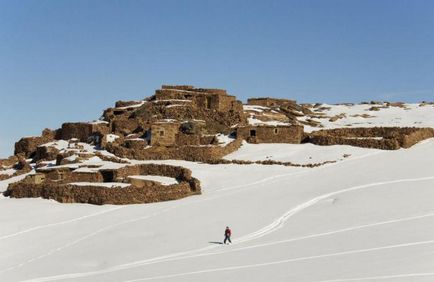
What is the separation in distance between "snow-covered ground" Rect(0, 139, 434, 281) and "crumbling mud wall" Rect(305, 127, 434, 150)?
2.78m

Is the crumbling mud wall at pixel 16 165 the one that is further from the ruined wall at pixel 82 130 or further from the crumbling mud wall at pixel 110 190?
the crumbling mud wall at pixel 110 190

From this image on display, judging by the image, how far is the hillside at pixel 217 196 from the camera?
14133 mm

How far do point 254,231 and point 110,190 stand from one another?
762 centimetres

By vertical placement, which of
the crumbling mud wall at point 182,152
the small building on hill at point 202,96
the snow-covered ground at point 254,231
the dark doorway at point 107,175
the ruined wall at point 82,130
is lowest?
the snow-covered ground at point 254,231

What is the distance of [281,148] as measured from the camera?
31.2 m

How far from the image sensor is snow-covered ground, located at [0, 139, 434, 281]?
43.8 ft

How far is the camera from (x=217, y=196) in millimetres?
22406

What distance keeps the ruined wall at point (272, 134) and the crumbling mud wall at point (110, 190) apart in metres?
7.56

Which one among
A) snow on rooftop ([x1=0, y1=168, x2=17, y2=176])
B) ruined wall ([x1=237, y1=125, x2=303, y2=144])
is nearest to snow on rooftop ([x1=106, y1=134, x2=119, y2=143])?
snow on rooftop ([x1=0, y1=168, x2=17, y2=176])

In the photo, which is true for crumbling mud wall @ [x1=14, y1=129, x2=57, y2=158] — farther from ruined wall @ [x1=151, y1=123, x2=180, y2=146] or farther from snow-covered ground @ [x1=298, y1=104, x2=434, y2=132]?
snow-covered ground @ [x1=298, y1=104, x2=434, y2=132]

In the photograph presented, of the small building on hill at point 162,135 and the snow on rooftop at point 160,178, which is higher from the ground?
the small building on hill at point 162,135

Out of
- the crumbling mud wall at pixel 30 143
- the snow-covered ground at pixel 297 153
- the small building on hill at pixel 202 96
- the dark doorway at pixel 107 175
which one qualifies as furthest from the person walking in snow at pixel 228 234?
the crumbling mud wall at pixel 30 143

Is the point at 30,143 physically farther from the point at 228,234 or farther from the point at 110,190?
the point at 228,234

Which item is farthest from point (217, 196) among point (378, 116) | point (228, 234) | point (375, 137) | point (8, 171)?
point (378, 116)
